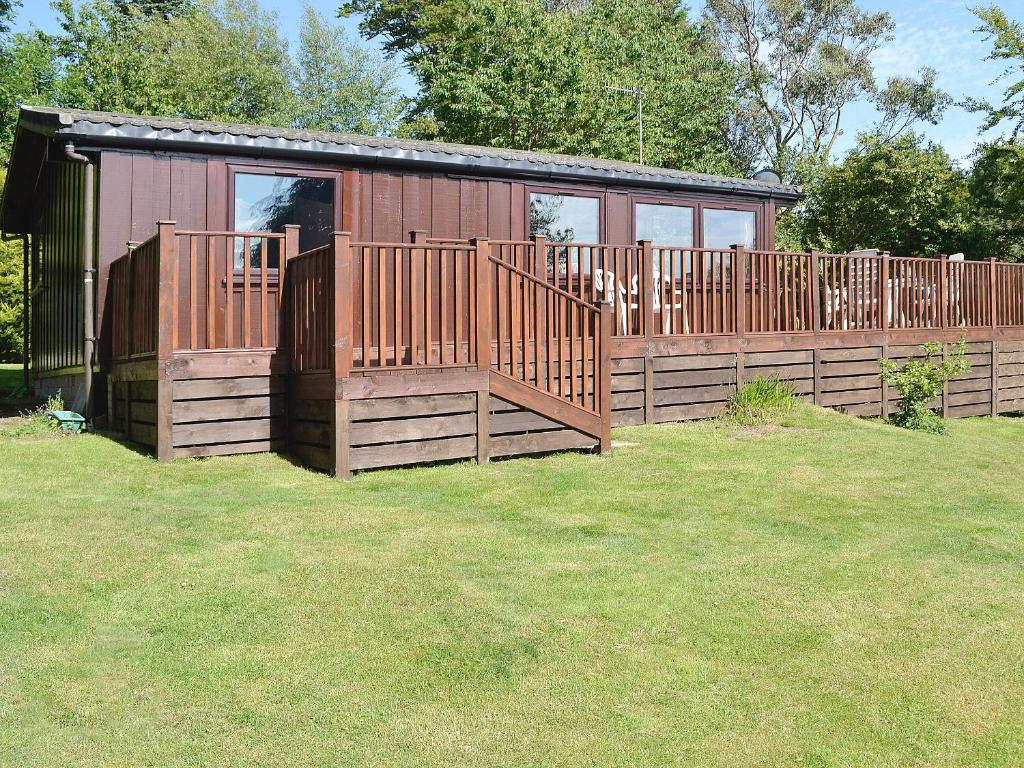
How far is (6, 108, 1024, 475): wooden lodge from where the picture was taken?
22.8ft

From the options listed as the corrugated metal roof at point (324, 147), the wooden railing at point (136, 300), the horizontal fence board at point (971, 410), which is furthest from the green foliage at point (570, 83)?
the wooden railing at point (136, 300)

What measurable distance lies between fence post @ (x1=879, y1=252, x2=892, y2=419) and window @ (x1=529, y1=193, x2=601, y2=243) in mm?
3769

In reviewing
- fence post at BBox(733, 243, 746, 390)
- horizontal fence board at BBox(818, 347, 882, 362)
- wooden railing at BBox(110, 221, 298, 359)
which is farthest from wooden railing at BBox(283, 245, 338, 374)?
horizontal fence board at BBox(818, 347, 882, 362)

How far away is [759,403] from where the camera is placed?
974cm

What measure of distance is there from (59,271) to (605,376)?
319 inches

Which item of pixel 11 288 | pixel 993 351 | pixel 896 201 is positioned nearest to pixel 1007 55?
pixel 896 201

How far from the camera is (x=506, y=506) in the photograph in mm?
5734

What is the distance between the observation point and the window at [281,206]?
31.7ft

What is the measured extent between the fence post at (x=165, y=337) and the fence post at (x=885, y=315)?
342 inches

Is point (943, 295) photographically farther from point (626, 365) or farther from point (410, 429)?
point (410, 429)

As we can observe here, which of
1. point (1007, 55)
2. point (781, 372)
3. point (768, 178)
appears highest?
point (1007, 55)

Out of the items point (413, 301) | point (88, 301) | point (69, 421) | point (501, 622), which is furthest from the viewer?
point (88, 301)

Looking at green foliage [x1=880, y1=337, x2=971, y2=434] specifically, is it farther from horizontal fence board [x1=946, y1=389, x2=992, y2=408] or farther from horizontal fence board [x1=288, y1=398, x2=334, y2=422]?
horizontal fence board [x1=288, y1=398, x2=334, y2=422]

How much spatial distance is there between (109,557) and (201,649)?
1388mm
